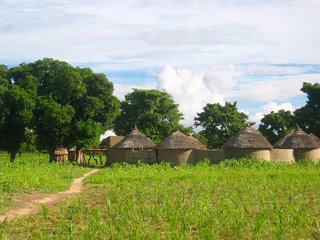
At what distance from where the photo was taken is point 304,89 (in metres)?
43.3

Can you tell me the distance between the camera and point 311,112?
42406mm

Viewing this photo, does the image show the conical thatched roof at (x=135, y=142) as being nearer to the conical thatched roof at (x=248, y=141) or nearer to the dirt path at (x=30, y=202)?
the conical thatched roof at (x=248, y=141)

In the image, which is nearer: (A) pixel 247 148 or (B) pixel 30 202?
(B) pixel 30 202

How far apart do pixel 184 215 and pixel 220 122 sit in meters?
36.0

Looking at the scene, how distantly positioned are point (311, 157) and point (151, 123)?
19.9m

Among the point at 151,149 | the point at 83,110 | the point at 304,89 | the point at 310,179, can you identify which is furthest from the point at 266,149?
the point at 304,89

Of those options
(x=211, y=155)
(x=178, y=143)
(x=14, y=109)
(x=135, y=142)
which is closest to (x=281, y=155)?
(x=211, y=155)

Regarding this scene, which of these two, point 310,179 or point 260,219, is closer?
point 260,219

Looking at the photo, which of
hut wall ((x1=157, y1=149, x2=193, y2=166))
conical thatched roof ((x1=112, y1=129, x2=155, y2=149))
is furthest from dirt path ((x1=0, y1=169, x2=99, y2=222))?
conical thatched roof ((x1=112, y1=129, x2=155, y2=149))

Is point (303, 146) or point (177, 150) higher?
point (303, 146)

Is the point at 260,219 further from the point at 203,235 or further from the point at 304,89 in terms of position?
the point at 304,89

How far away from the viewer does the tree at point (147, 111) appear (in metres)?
48.4

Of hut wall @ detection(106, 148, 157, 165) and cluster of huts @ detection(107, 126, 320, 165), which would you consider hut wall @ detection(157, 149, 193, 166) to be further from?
hut wall @ detection(106, 148, 157, 165)

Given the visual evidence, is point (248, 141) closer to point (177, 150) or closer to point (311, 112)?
point (177, 150)
